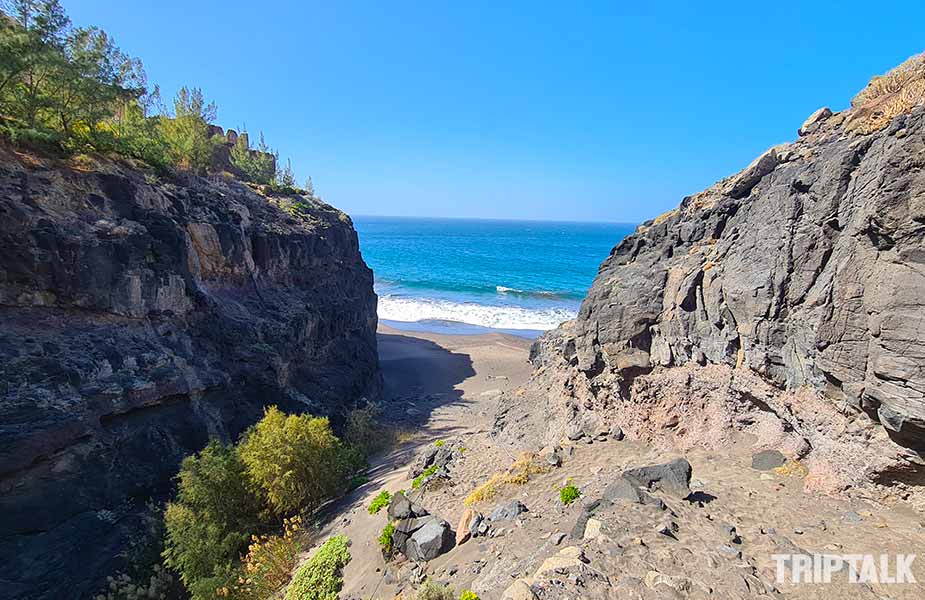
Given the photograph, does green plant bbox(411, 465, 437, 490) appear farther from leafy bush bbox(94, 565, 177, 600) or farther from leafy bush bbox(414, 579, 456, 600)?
leafy bush bbox(94, 565, 177, 600)

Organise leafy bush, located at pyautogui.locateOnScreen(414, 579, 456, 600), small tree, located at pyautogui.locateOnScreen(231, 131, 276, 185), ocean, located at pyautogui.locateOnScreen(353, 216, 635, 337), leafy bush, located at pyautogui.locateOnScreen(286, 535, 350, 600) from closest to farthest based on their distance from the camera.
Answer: leafy bush, located at pyautogui.locateOnScreen(414, 579, 456, 600) < leafy bush, located at pyautogui.locateOnScreen(286, 535, 350, 600) < small tree, located at pyautogui.locateOnScreen(231, 131, 276, 185) < ocean, located at pyautogui.locateOnScreen(353, 216, 635, 337)

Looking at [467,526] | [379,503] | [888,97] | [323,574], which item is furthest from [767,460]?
[323,574]

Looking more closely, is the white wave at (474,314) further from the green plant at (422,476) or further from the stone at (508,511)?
the stone at (508,511)

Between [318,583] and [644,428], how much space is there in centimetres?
1100

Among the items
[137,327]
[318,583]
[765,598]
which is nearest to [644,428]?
[765,598]

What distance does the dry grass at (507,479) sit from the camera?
1272 centimetres

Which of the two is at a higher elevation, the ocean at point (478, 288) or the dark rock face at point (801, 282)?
the dark rock face at point (801, 282)

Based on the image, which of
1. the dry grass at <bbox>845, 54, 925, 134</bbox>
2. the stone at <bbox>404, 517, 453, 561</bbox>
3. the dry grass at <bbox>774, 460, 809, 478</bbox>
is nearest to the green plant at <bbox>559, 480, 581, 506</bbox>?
the stone at <bbox>404, 517, 453, 561</bbox>

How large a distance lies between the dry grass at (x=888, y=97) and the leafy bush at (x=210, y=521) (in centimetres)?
2051

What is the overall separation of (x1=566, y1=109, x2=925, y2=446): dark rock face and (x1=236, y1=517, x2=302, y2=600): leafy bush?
12.0m

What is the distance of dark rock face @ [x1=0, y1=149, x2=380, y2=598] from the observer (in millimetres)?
12688

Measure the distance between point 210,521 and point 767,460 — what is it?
1640 cm

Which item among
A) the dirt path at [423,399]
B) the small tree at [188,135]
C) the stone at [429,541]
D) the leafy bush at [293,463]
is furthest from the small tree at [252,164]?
the stone at [429,541]

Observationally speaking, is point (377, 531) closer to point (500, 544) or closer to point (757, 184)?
point (500, 544)
